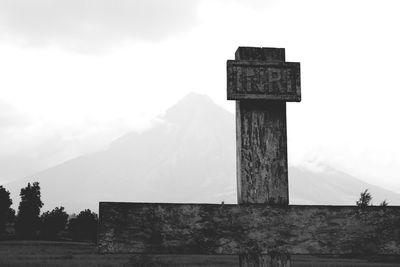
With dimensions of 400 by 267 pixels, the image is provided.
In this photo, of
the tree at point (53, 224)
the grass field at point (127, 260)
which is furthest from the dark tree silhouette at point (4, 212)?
the grass field at point (127, 260)

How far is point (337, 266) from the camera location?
120 feet

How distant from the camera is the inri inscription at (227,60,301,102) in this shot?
359 centimetres

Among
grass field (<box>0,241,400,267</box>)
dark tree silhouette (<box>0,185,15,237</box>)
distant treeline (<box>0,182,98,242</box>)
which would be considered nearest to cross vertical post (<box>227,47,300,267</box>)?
grass field (<box>0,241,400,267</box>)

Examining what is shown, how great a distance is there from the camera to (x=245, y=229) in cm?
342

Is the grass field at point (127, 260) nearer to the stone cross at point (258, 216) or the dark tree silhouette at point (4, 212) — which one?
the stone cross at point (258, 216)

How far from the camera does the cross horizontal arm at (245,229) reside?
3312 millimetres

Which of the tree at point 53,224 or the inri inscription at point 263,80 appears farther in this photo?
the tree at point 53,224

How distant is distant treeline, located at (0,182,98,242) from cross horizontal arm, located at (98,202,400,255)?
2916 inches

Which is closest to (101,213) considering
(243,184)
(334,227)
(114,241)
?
(114,241)

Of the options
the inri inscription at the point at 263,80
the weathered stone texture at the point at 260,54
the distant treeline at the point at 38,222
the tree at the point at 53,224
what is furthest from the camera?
the tree at the point at 53,224

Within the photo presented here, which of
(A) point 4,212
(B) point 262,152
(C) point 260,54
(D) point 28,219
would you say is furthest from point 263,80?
(D) point 28,219

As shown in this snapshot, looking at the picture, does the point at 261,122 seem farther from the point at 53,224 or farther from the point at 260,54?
the point at 53,224

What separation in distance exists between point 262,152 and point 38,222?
80.9 m

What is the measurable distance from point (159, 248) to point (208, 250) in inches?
11.6
